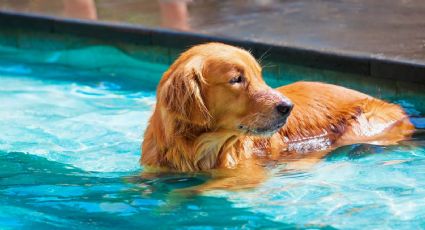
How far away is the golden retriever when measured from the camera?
658 cm

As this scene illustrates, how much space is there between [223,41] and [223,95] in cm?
342

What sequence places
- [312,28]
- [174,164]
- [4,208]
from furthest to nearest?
[312,28], [174,164], [4,208]

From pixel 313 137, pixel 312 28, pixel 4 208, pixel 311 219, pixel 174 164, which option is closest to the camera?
pixel 311 219

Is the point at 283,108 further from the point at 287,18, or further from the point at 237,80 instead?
the point at 287,18

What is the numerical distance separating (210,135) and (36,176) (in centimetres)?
140

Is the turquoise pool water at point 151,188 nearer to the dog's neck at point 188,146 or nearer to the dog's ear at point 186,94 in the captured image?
the dog's neck at point 188,146

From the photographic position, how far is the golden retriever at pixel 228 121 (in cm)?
658

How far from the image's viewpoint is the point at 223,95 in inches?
262

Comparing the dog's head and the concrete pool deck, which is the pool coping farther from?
the dog's head

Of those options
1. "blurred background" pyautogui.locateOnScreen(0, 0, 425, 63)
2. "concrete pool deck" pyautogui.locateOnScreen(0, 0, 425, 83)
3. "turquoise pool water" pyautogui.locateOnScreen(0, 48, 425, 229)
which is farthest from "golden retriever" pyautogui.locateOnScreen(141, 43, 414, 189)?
"blurred background" pyautogui.locateOnScreen(0, 0, 425, 63)

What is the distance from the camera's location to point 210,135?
6.79 m

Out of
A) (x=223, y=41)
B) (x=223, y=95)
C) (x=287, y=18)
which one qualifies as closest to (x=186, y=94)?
(x=223, y=95)

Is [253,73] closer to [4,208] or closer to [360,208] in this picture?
[360,208]

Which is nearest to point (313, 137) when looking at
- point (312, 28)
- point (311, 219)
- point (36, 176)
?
point (311, 219)
